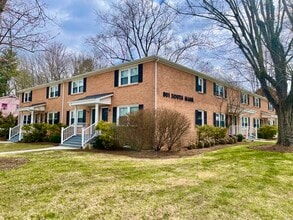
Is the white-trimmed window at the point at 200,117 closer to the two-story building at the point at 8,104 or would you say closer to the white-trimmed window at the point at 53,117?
the white-trimmed window at the point at 53,117

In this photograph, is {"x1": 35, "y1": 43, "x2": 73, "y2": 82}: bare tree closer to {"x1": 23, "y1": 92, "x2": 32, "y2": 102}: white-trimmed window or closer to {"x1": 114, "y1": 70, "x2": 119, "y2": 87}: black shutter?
{"x1": 23, "y1": 92, "x2": 32, "y2": 102}: white-trimmed window

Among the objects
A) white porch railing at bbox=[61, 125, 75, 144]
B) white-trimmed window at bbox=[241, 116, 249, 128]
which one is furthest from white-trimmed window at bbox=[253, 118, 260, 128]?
white porch railing at bbox=[61, 125, 75, 144]

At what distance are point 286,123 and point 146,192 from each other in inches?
475

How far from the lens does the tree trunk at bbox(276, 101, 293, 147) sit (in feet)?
47.0

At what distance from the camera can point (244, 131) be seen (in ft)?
88.3

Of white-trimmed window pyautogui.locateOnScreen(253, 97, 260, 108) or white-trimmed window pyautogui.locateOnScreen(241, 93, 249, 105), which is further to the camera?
white-trimmed window pyautogui.locateOnScreen(253, 97, 260, 108)

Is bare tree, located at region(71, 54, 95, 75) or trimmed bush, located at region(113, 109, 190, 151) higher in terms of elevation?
bare tree, located at region(71, 54, 95, 75)

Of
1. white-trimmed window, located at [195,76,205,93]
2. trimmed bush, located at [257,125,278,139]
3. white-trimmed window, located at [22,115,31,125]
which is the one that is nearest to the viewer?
white-trimmed window, located at [195,76,205,93]

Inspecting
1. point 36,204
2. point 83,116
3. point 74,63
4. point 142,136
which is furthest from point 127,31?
point 36,204

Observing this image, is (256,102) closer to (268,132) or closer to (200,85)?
(268,132)

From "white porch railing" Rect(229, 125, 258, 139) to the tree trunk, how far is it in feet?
32.4

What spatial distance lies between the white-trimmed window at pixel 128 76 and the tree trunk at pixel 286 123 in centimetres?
952

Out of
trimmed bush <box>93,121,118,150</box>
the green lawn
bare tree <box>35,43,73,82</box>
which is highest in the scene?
bare tree <box>35,43,73,82</box>

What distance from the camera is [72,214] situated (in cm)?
446
